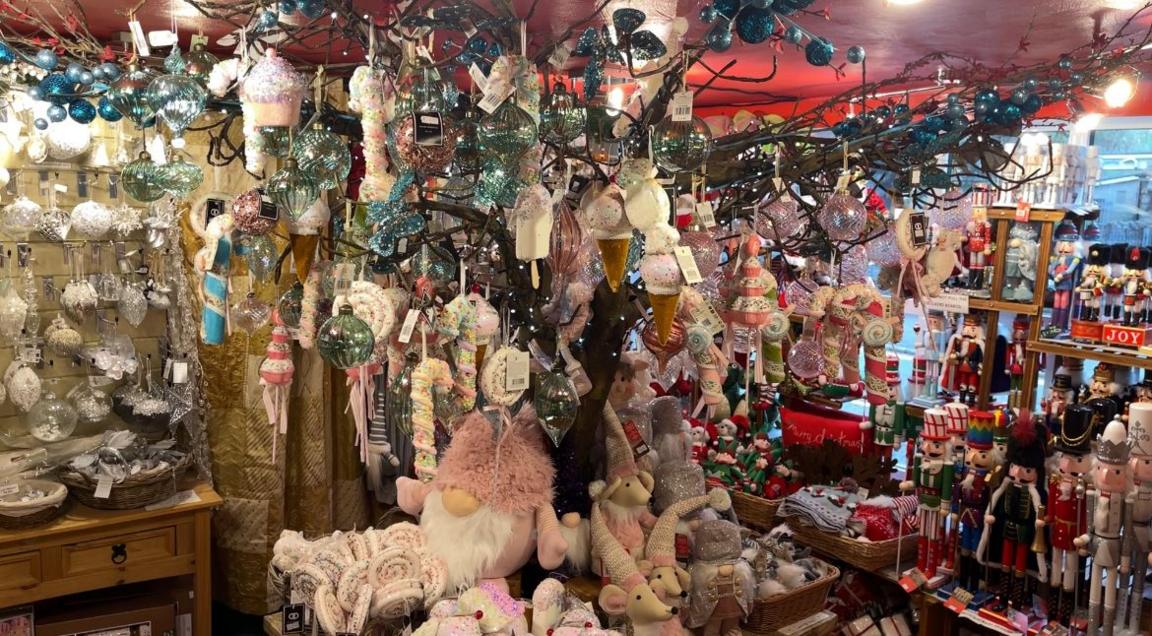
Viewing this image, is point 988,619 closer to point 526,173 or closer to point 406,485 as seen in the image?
point 406,485

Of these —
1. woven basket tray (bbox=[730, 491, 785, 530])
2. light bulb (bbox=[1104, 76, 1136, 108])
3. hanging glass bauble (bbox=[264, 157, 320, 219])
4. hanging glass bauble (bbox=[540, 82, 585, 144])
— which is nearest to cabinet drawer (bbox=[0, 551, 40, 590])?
hanging glass bauble (bbox=[264, 157, 320, 219])

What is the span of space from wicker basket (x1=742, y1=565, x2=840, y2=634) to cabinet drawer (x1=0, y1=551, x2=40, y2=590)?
86.3 inches

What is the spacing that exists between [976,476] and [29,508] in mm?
2978

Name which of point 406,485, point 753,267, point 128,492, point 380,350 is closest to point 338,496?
point 128,492

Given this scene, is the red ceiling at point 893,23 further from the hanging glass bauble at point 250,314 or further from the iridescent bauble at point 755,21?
the hanging glass bauble at point 250,314

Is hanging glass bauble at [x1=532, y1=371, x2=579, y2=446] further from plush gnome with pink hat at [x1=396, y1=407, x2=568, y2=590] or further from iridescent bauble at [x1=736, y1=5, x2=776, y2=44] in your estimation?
iridescent bauble at [x1=736, y1=5, x2=776, y2=44]

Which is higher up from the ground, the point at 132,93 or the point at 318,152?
the point at 132,93

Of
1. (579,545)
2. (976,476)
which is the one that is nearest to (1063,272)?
(976,476)

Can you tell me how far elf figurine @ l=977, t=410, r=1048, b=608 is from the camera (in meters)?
2.74

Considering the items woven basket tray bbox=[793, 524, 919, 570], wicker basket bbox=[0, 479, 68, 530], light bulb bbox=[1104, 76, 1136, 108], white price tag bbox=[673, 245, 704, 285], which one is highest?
light bulb bbox=[1104, 76, 1136, 108]

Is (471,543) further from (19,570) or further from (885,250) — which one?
(19,570)

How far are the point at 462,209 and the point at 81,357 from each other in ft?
6.57

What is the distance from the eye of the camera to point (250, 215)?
6.13ft

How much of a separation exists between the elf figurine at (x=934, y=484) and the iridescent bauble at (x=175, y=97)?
239cm
